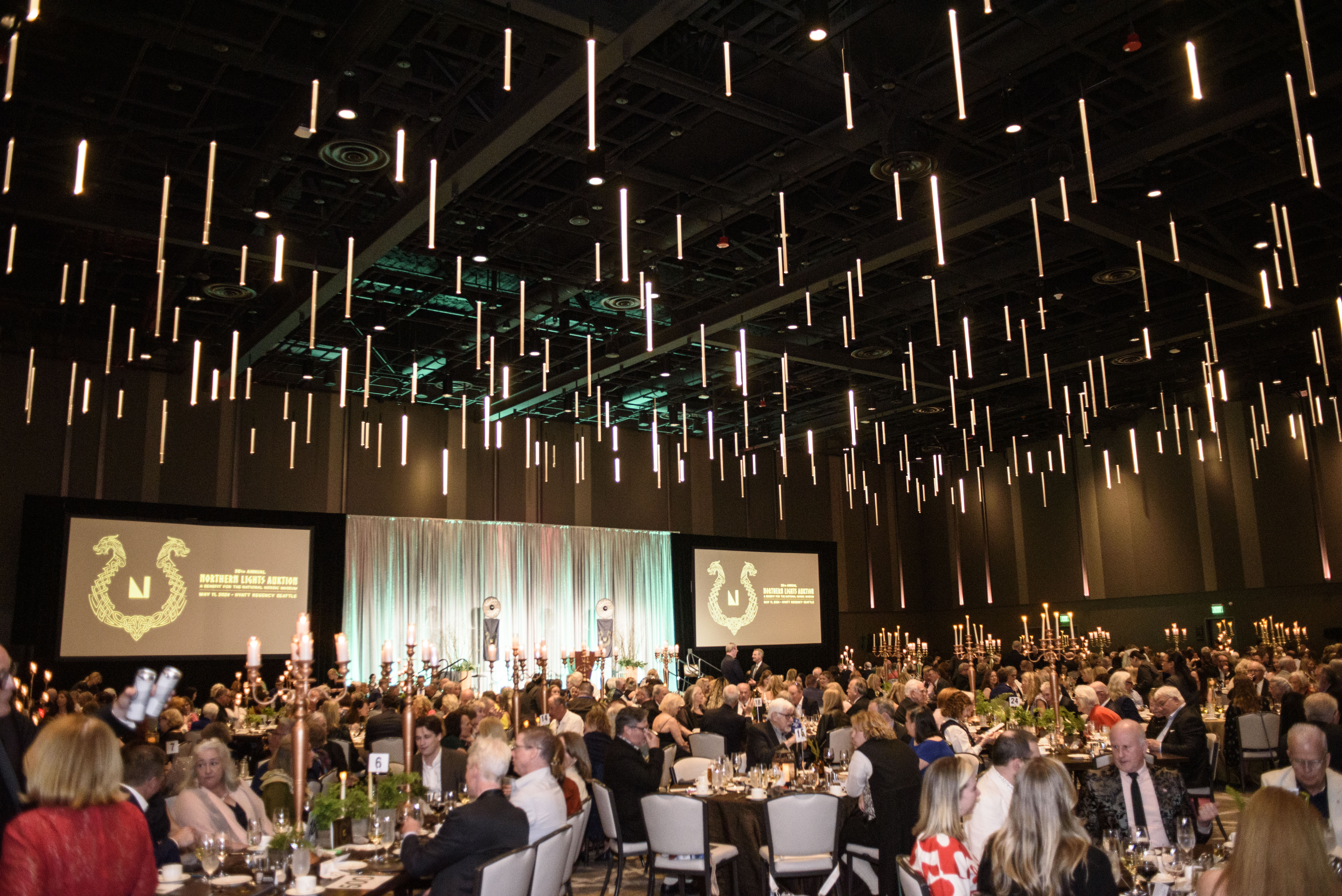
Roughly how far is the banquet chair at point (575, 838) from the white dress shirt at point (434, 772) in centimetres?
118

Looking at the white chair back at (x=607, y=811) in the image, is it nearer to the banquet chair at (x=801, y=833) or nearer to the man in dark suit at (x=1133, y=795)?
the banquet chair at (x=801, y=833)

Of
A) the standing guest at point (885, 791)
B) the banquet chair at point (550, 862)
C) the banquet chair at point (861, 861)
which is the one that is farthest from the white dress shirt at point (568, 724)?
the banquet chair at point (550, 862)

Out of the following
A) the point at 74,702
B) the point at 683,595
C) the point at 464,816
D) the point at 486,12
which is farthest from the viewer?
the point at 683,595

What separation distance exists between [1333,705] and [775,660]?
50.8 feet

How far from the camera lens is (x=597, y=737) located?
8328mm

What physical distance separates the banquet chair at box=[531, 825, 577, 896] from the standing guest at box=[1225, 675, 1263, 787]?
9.29 m

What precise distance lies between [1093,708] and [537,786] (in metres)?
6.54

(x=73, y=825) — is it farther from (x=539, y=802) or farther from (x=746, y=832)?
(x=746, y=832)

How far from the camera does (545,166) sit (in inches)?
388

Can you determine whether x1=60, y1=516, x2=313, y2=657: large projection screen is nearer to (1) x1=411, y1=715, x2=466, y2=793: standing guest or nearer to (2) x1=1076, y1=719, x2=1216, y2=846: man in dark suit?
(1) x1=411, y1=715, x2=466, y2=793: standing guest

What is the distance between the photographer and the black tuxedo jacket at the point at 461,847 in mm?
4180

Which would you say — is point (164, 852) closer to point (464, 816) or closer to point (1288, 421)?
point (464, 816)

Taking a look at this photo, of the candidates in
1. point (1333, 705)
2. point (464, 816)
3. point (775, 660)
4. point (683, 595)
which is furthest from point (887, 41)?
point (775, 660)

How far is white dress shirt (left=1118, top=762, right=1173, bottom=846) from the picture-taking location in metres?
5.27
